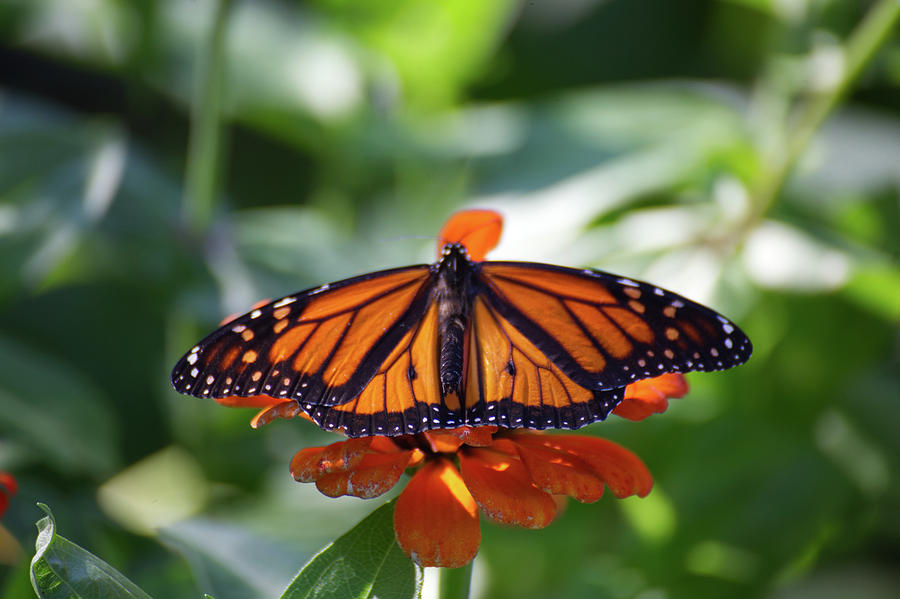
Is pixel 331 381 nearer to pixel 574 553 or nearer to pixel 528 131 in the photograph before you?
pixel 574 553

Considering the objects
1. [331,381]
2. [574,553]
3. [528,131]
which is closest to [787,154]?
[528,131]

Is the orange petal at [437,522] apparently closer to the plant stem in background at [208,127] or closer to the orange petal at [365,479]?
the orange petal at [365,479]

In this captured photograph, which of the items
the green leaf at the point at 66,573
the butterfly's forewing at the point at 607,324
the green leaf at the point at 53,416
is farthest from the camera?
the green leaf at the point at 53,416

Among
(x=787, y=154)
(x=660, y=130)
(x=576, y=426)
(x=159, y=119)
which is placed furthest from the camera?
(x=159, y=119)

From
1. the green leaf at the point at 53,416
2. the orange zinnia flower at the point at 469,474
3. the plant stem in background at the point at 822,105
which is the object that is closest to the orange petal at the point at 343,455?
the orange zinnia flower at the point at 469,474

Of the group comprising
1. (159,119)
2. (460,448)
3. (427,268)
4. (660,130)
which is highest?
(159,119)

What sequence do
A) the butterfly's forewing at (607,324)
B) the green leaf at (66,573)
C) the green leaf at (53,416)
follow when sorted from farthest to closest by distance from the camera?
the green leaf at (53,416)
the butterfly's forewing at (607,324)
the green leaf at (66,573)

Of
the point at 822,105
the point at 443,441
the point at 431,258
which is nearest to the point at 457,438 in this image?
the point at 443,441

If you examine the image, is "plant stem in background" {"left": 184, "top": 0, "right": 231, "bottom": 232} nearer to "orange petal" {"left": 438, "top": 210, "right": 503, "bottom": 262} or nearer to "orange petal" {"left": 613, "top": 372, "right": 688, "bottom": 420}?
"orange petal" {"left": 438, "top": 210, "right": 503, "bottom": 262}
